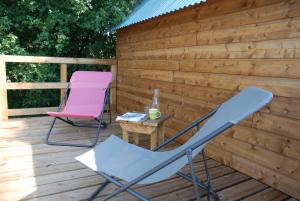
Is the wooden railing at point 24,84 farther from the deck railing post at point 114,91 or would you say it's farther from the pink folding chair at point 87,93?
the pink folding chair at point 87,93

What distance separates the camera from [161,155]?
2.11 meters

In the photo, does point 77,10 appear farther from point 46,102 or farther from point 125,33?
point 46,102

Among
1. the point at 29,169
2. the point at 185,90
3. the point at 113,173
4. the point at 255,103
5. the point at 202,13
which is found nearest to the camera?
the point at 255,103

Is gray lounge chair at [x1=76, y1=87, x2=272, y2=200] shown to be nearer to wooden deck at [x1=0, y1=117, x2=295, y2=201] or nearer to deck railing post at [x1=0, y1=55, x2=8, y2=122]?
wooden deck at [x1=0, y1=117, x2=295, y2=201]

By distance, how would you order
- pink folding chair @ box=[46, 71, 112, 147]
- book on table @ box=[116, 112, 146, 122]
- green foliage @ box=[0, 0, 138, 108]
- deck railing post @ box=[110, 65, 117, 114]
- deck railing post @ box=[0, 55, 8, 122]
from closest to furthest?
book on table @ box=[116, 112, 146, 122]
pink folding chair @ box=[46, 71, 112, 147]
deck railing post @ box=[0, 55, 8, 122]
deck railing post @ box=[110, 65, 117, 114]
green foliage @ box=[0, 0, 138, 108]

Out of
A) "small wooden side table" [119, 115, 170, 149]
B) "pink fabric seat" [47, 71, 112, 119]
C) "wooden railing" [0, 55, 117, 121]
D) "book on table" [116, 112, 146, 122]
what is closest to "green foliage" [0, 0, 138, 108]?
"wooden railing" [0, 55, 117, 121]

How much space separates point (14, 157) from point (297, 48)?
289cm

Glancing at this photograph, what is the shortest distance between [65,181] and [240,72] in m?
1.93

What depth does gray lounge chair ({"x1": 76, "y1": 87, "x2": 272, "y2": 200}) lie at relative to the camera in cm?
150

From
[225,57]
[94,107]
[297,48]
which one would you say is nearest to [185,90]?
[225,57]

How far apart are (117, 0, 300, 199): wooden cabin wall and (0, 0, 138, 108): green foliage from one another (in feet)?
9.75

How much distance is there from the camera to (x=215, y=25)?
3.04 m

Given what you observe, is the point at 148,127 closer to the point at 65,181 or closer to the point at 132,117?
the point at 132,117

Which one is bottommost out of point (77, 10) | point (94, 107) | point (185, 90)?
point (94, 107)
